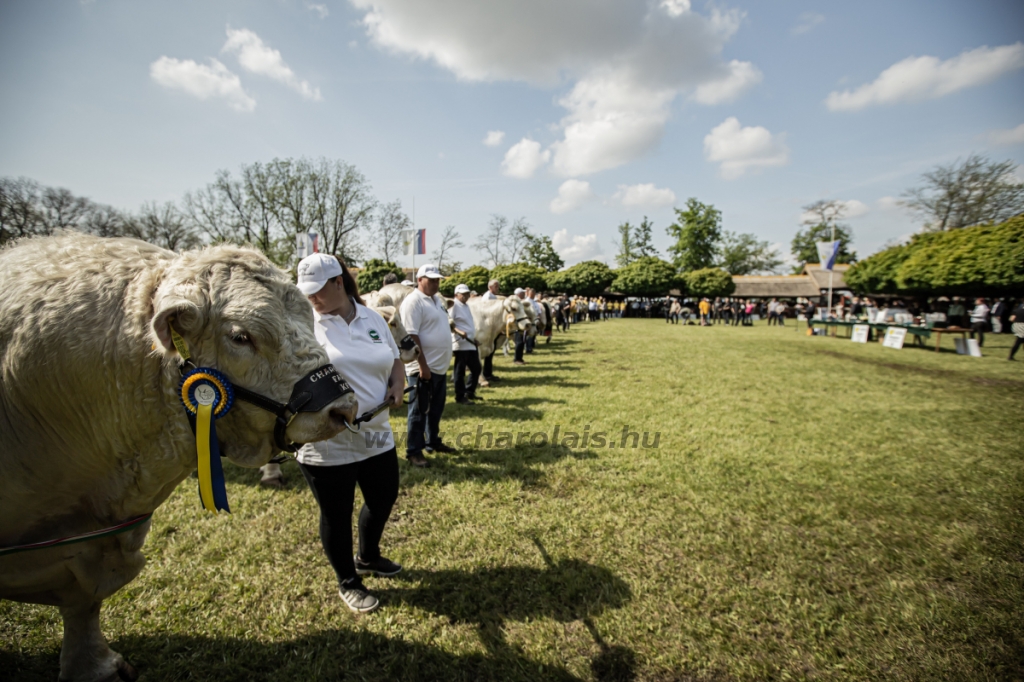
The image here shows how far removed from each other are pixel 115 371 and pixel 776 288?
63.7 m

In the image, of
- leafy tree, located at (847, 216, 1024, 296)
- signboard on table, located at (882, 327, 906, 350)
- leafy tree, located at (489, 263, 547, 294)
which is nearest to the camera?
signboard on table, located at (882, 327, 906, 350)

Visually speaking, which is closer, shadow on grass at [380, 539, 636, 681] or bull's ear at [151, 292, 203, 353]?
bull's ear at [151, 292, 203, 353]

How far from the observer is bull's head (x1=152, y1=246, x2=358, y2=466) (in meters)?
1.51

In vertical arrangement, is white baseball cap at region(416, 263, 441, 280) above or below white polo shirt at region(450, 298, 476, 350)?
above

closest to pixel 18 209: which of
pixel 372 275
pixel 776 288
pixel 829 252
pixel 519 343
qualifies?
pixel 372 275

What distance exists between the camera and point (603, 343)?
63.4ft

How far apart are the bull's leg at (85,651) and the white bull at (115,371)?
0.52 metres

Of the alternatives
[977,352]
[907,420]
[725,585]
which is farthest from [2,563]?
[977,352]

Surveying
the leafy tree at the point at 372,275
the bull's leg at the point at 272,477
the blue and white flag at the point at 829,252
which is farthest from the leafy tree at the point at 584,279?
the bull's leg at the point at 272,477

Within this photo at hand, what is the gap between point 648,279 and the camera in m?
49.7

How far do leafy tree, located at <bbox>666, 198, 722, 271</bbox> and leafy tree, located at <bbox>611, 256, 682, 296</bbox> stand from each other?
44.6 ft

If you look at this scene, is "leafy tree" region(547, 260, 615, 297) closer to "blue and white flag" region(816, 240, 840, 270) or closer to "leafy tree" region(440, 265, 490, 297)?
"leafy tree" region(440, 265, 490, 297)

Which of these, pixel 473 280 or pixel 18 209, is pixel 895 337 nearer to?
pixel 473 280

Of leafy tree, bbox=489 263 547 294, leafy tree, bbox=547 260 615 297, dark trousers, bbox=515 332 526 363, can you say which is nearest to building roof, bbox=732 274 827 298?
leafy tree, bbox=547 260 615 297
